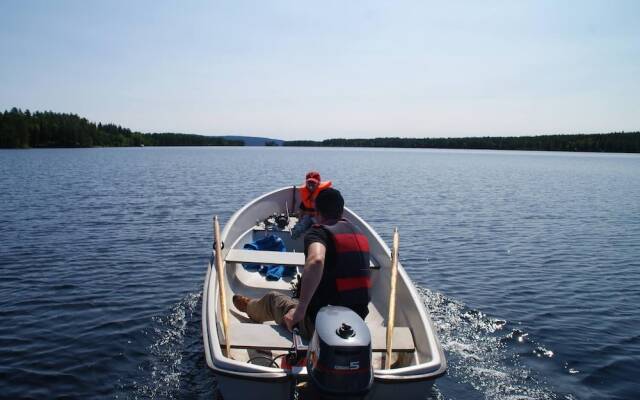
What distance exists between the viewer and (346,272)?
180 inches

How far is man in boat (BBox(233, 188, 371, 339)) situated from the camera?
14.3 feet

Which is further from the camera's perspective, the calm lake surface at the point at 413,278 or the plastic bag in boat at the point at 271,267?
the plastic bag in boat at the point at 271,267

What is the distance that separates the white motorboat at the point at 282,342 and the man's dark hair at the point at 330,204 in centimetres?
132

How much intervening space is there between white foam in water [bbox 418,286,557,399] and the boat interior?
3.60 ft

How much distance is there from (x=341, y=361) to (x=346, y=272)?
37.6 inches

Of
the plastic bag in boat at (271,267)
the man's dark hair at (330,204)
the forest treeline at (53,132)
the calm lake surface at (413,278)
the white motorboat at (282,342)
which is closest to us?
the white motorboat at (282,342)

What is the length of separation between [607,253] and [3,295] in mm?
14382

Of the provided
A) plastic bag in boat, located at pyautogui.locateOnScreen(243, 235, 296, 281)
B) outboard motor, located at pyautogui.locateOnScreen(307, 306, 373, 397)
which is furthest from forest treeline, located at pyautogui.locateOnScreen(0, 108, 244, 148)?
outboard motor, located at pyautogui.locateOnScreen(307, 306, 373, 397)

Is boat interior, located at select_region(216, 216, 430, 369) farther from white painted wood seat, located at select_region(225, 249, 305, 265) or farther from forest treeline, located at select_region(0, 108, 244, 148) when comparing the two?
forest treeline, located at select_region(0, 108, 244, 148)

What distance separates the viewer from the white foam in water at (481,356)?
5.98 metres

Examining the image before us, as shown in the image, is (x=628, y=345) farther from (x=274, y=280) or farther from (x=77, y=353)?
(x=77, y=353)

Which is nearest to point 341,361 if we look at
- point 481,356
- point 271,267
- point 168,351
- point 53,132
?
point 481,356

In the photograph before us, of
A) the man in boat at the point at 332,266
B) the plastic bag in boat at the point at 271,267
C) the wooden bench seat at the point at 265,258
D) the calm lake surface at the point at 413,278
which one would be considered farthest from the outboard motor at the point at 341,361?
the plastic bag in boat at the point at 271,267

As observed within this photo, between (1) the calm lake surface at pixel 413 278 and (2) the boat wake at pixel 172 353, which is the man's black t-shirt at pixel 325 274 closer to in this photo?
(1) the calm lake surface at pixel 413 278
